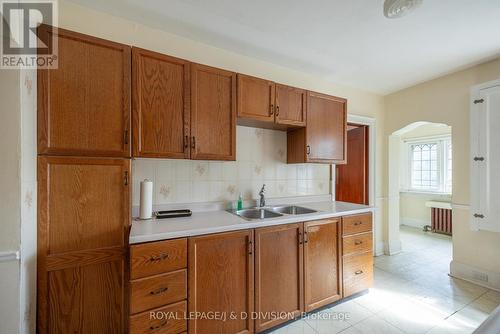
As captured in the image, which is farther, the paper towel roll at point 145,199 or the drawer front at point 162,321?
the paper towel roll at point 145,199

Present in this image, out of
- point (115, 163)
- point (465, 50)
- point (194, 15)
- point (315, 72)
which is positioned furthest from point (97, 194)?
point (465, 50)

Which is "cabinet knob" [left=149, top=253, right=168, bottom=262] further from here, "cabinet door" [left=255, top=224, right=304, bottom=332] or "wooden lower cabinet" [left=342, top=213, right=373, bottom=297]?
"wooden lower cabinet" [left=342, top=213, right=373, bottom=297]

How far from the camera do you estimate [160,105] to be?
4.96 feet

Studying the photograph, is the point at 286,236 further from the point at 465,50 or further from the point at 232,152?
the point at 465,50

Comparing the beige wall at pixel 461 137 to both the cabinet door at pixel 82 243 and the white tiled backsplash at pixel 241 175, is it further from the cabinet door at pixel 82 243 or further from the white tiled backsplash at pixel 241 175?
the cabinet door at pixel 82 243

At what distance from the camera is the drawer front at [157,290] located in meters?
1.20

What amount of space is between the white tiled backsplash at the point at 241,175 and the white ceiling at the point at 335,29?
837mm

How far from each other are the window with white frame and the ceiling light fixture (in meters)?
4.05

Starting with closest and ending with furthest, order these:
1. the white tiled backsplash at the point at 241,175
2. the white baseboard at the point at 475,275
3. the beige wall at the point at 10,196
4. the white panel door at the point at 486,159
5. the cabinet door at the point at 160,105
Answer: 1. the beige wall at the point at 10,196
2. the cabinet door at the point at 160,105
3. the white tiled backsplash at the point at 241,175
4. the white panel door at the point at 486,159
5. the white baseboard at the point at 475,275

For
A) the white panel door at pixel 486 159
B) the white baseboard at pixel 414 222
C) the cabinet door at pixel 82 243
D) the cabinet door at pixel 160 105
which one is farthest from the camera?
the white baseboard at pixel 414 222

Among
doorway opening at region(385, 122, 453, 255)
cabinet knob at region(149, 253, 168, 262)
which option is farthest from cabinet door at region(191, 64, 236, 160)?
doorway opening at region(385, 122, 453, 255)

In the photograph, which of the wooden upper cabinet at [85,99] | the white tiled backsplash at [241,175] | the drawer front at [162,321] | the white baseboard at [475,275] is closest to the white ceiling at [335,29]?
the wooden upper cabinet at [85,99]

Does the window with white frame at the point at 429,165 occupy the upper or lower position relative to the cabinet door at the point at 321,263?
upper

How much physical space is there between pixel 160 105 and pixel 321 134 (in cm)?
157
